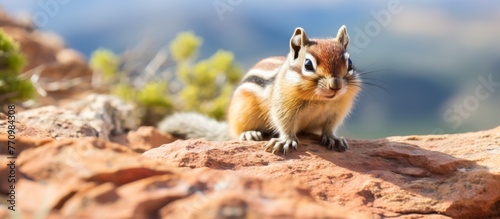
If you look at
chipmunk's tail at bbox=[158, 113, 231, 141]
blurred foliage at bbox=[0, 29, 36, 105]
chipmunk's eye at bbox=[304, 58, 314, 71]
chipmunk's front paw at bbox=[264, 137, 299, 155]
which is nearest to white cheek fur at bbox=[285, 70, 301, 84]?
chipmunk's eye at bbox=[304, 58, 314, 71]

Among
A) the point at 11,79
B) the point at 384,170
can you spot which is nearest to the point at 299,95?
the point at 384,170

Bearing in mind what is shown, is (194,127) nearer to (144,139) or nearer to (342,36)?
(144,139)

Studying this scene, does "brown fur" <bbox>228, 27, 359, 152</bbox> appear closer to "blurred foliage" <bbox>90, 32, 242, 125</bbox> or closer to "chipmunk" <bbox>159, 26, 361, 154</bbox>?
"chipmunk" <bbox>159, 26, 361, 154</bbox>

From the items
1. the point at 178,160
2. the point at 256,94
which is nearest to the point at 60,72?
the point at 256,94

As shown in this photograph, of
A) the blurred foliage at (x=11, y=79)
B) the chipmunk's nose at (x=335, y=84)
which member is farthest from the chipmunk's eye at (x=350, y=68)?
the blurred foliage at (x=11, y=79)

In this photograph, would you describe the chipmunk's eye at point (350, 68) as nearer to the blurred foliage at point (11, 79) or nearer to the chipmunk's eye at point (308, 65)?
the chipmunk's eye at point (308, 65)
